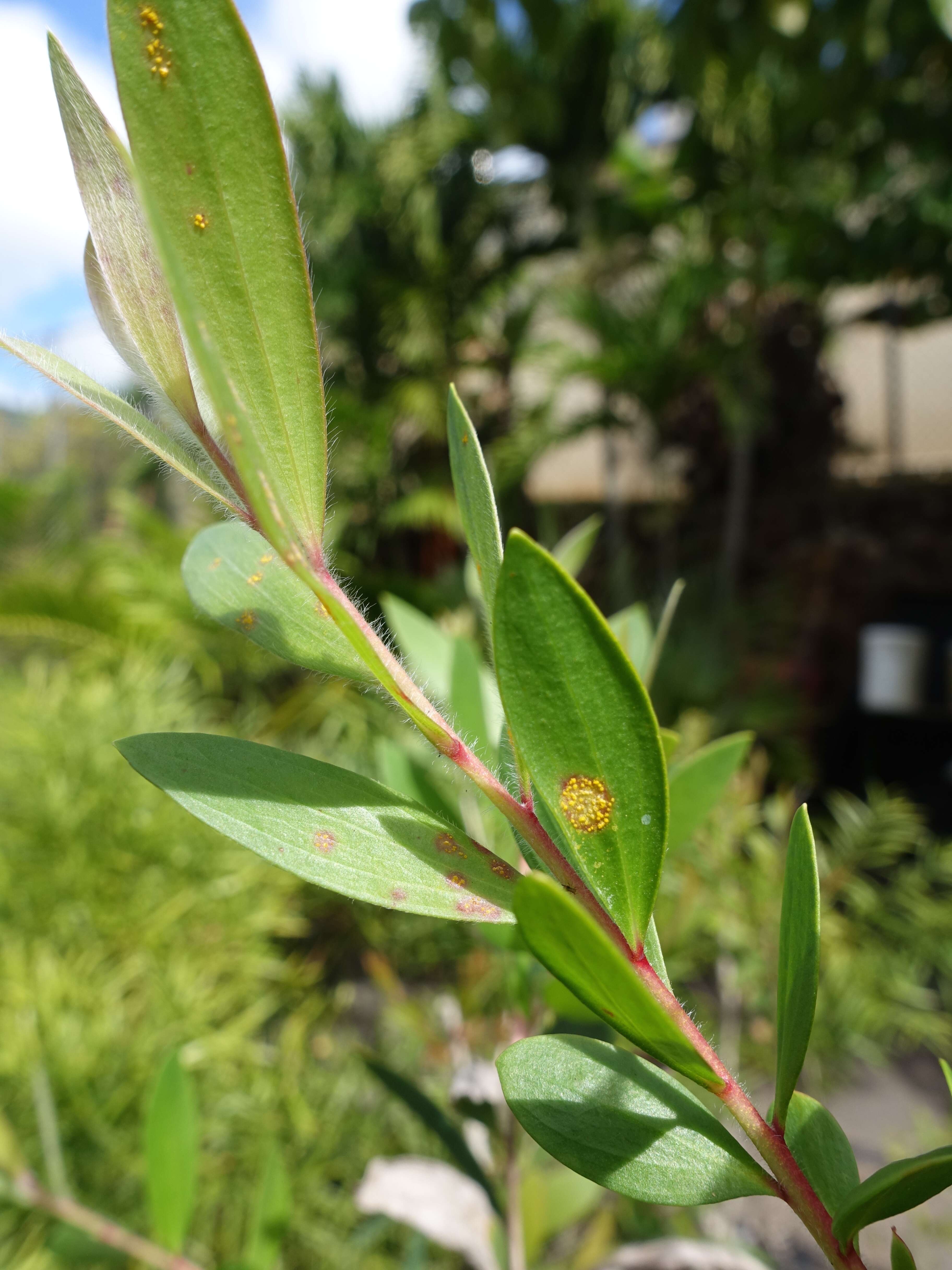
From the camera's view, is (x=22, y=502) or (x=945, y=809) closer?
(x=945, y=809)

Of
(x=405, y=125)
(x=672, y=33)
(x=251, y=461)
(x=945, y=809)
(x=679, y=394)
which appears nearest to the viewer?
(x=251, y=461)

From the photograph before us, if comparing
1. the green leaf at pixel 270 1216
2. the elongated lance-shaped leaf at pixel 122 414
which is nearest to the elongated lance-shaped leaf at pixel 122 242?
the elongated lance-shaped leaf at pixel 122 414

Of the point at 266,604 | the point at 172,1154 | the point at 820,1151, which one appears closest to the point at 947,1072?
the point at 820,1151

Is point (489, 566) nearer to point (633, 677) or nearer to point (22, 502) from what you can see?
point (633, 677)

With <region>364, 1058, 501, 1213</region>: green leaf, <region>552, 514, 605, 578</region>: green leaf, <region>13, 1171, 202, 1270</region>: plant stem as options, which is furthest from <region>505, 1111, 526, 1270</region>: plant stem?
<region>552, 514, 605, 578</region>: green leaf

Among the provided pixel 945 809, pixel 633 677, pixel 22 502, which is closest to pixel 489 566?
pixel 633 677

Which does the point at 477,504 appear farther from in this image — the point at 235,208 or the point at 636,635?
the point at 636,635

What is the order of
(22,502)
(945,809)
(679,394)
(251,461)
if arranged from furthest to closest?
(679,394), (22,502), (945,809), (251,461)

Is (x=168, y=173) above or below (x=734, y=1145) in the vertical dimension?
above
